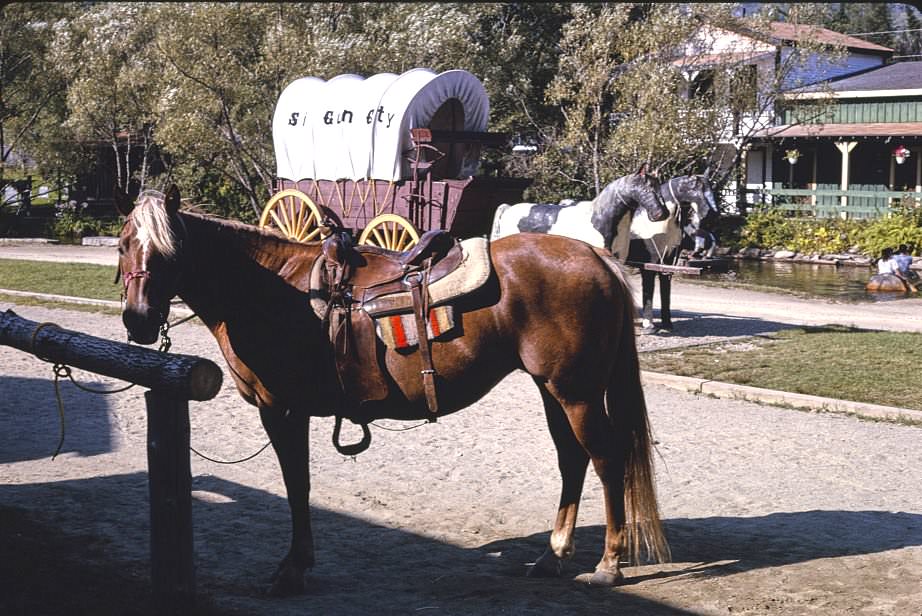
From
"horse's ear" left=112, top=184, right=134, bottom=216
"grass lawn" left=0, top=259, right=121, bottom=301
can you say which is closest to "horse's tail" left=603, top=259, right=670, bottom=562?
"horse's ear" left=112, top=184, right=134, bottom=216

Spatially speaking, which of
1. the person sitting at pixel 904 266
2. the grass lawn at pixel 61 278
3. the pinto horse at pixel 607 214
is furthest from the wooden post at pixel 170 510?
the person sitting at pixel 904 266

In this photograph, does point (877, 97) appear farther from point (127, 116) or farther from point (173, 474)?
point (173, 474)

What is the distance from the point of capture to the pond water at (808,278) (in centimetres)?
1838

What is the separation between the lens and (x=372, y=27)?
2792 cm

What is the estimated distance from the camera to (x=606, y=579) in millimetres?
4844

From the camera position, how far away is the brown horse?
4.82 meters

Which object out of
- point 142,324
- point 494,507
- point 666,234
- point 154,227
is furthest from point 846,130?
point 142,324

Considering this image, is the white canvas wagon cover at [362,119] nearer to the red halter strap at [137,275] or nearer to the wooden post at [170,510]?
the red halter strap at [137,275]

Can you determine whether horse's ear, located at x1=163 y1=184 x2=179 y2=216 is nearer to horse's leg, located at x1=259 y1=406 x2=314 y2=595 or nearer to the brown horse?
the brown horse

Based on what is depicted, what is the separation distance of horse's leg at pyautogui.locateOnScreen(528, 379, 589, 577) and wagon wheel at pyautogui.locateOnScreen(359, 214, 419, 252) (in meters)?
8.53

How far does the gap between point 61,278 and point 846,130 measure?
2229 cm

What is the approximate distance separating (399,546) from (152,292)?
1872 millimetres

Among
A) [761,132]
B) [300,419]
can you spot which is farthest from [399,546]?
[761,132]

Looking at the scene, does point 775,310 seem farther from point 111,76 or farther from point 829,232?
point 111,76
